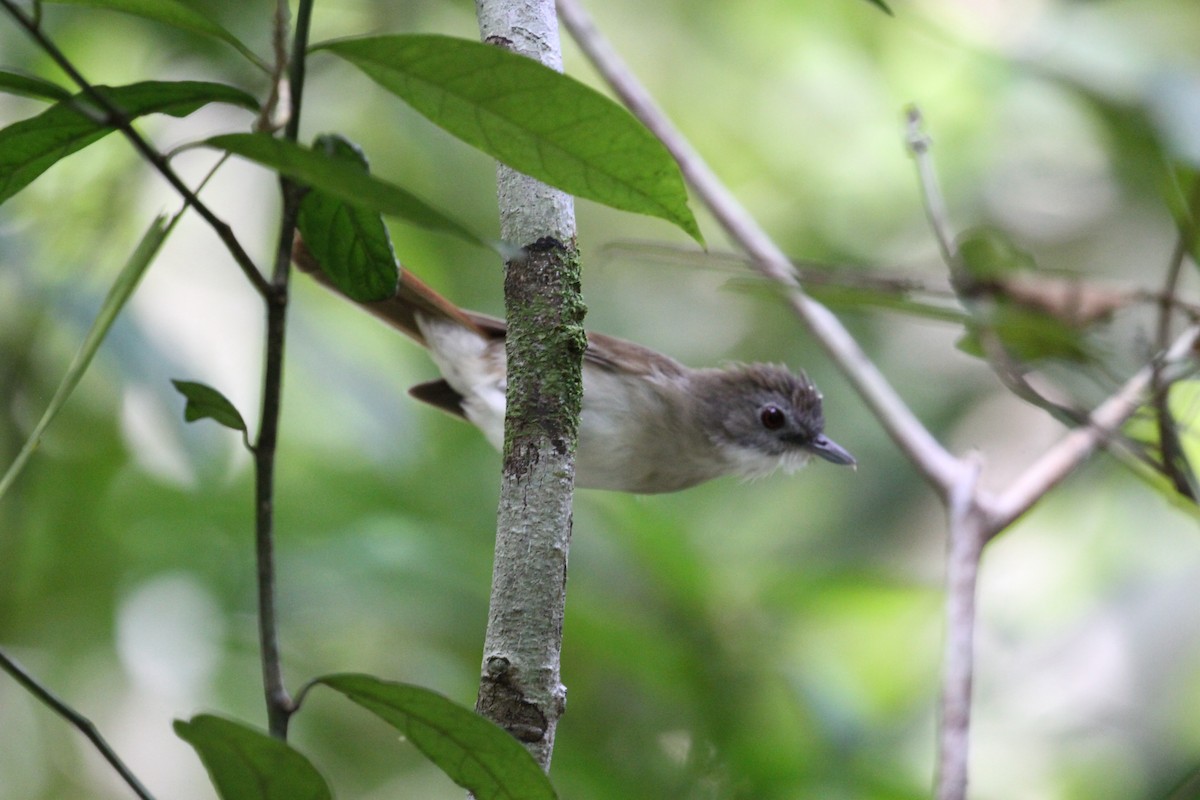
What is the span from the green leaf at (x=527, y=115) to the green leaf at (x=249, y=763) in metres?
0.61

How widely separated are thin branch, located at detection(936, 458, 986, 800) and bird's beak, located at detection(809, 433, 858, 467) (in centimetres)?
161

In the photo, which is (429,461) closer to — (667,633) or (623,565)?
(623,565)

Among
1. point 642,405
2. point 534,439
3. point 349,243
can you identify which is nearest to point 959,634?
point 534,439

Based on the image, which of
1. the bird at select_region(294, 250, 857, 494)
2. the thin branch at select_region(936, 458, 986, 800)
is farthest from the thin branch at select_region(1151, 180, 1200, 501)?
the bird at select_region(294, 250, 857, 494)

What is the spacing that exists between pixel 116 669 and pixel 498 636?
2.97 meters

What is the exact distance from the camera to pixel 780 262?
10.4ft

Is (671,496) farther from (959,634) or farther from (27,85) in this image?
(27,85)

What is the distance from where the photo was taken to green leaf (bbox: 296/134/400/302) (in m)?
1.30

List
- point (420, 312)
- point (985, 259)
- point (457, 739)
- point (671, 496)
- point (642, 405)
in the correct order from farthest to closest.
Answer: point (671, 496) → point (642, 405) → point (420, 312) → point (985, 259) → point (457, 739)

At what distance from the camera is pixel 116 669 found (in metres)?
4.01

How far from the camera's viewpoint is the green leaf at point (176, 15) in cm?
119

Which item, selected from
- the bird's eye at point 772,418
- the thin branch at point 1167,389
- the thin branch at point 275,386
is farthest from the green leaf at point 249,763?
the bird's eye at point 772,418

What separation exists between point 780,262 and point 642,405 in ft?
3.36

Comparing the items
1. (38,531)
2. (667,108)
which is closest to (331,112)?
(667,108)
